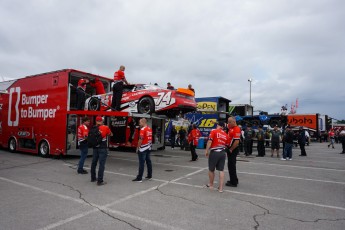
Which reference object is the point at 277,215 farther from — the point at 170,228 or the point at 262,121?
the point at 262,121

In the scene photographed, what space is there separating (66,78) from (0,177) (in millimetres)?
4224

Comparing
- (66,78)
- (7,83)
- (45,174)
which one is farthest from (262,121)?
(7,83)

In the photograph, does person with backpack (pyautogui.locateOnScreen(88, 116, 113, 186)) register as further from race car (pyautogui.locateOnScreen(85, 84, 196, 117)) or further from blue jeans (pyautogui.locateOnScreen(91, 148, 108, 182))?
race car (pyautogui.locateOnScreen(85, 84, 196, 117))

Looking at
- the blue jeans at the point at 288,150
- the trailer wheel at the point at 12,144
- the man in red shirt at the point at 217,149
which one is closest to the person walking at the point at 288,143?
the blue jeans at the point at 288,150

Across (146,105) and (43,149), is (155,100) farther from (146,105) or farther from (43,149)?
(43,149)

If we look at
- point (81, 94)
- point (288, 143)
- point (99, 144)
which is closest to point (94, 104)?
point (81, 94)

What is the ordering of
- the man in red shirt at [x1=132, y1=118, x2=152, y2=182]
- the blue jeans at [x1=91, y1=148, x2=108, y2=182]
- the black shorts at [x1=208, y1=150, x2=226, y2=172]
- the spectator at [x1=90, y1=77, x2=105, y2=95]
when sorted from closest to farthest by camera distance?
the black shorts at [x1=208, y1=150, x2=226, y2=172] → the blue jeans at [x1=91, y1=148, x2=108, y2=182] → the man in red shirt at [x1=132, y1=118, x2=152, y2=182] → the spectator at [x1=90, y1=77, x2=105, y2=95]

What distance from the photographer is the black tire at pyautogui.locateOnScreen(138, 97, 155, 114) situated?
29.7 ft

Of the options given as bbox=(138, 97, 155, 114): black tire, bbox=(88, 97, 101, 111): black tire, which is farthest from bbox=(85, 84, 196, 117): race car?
bbox=(88, 97, 101, 111): black tire

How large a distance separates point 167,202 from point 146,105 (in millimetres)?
5091

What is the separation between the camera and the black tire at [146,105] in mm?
9047

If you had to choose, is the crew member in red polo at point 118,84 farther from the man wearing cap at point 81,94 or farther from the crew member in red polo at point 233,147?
the crew member in red polo at point 233,147

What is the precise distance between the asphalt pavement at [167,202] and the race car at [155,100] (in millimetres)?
2545

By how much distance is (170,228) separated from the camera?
11.5 ft
